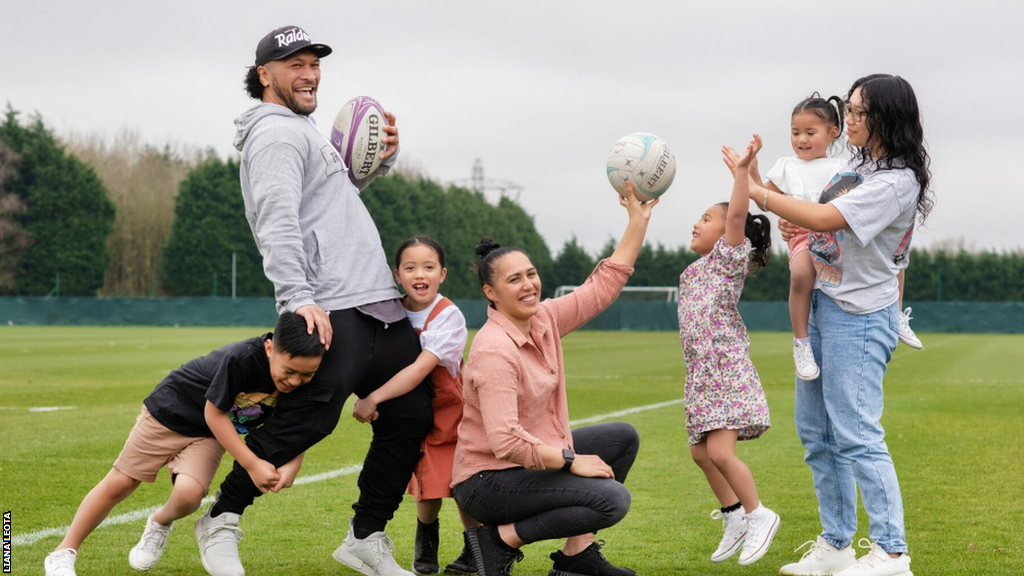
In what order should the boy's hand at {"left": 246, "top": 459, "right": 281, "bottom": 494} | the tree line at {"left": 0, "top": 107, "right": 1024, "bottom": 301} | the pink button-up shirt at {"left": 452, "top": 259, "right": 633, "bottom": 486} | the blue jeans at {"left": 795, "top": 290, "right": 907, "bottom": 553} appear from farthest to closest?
1. the tree line at {"left": 0, "top": 107, "right": 1024, "bottom": 301}
2. the blue jeans at {"left": 795, "top": 290, "right": 907, "bottom": 553}
3. the boy's hand at {"left": 246, "top": 459, "right": 281, "bottom": 494}
4. the pink button-up shirt at {"left": 452, "top": 259, "right": 633, "bottom": 486}

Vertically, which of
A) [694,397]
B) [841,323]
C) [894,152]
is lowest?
[694,397]

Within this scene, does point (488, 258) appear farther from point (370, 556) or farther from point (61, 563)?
point (61, 563)

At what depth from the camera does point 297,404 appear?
428 centimetres

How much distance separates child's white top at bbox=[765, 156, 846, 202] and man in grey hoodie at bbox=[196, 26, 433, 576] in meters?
2.13

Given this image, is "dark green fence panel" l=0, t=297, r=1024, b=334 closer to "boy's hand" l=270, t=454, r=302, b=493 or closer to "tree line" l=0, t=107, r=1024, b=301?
"tree line" l=0, t=107, r=1024, b=301

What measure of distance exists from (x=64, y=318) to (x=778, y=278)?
110 feet

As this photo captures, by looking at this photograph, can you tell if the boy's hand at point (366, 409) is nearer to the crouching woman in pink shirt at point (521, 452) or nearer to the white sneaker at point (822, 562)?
the crouching woman in pink shirt at point (521, 452)

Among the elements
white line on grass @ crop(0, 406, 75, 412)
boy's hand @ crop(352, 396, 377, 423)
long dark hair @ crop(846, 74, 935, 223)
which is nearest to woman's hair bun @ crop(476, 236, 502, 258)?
boy's hand @ crop(352, 396, 377, 423)

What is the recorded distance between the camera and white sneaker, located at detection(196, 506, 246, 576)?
14.1ft

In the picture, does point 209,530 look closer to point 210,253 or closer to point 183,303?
point 183,303

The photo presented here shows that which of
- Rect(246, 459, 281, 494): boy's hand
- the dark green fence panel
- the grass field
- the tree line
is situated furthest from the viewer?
the tree line

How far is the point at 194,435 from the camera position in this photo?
444 centimetres

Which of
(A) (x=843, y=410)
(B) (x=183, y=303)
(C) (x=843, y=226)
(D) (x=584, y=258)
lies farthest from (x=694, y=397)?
(D) (x=584, y=258)

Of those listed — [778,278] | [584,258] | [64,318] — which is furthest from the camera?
[584,258]
